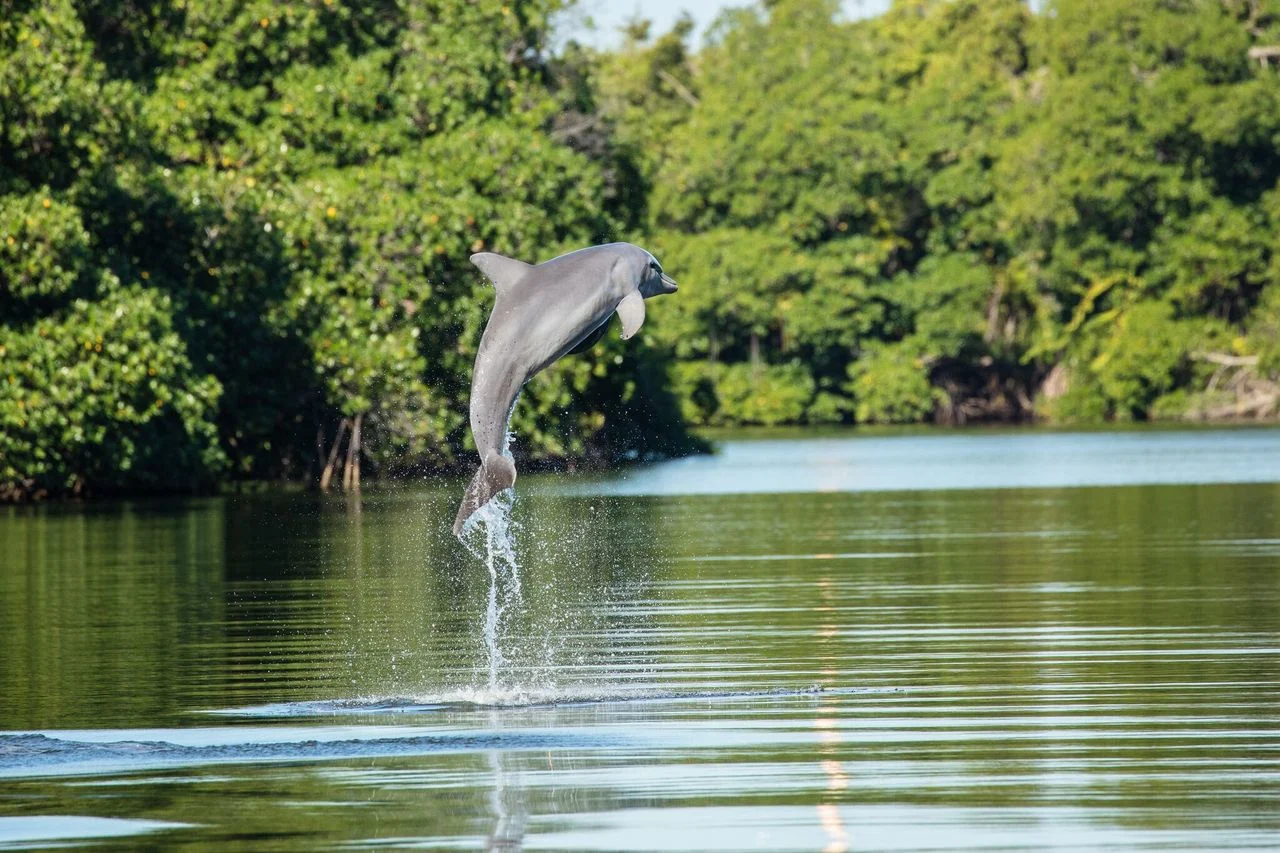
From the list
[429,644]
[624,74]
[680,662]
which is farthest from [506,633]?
[624,74]

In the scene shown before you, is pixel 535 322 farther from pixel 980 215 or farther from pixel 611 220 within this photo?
pixel 980 215

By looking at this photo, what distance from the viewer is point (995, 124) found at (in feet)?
289

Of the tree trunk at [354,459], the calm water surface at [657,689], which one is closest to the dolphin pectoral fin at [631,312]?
the calm water surface at [657,689]

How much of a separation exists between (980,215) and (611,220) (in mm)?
40920

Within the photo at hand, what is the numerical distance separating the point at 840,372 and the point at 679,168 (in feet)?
32.5

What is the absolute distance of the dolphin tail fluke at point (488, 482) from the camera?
44.1 feet

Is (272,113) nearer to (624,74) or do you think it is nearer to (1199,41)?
(1199,41)

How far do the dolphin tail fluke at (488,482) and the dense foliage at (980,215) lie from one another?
6653 cm

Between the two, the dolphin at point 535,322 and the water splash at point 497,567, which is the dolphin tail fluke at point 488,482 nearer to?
the dolphin at point 535,322

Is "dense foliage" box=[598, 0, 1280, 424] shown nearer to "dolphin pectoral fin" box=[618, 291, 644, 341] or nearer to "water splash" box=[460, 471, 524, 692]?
"water splash" box=[460, 471, 524, 692]

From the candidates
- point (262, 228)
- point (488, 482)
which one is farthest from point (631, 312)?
point (262, 228)

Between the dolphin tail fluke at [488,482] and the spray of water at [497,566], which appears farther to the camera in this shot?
the spray of water at [497,566]

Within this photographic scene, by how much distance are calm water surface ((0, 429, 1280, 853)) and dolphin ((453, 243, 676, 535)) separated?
154 cm

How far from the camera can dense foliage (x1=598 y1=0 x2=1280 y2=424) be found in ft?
262
